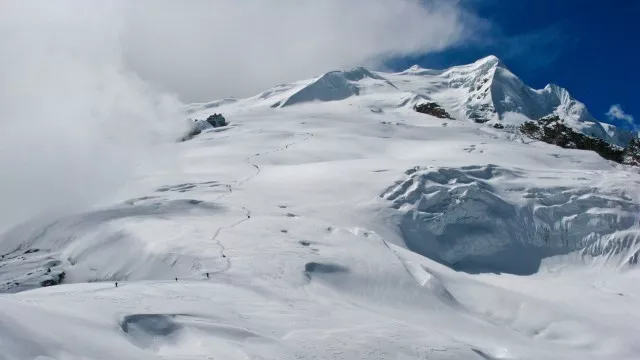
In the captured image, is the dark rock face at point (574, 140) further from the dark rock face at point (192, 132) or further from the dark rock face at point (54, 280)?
the dark rock face at point (54, 280)

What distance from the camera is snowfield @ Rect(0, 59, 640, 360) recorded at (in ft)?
42.6

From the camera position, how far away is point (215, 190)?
30.2m

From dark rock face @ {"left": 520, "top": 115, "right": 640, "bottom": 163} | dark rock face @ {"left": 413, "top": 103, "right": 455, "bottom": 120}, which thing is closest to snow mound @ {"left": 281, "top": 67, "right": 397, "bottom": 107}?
dark rock face @ {"left": 413, "top": 103, "right": 455, "bottom": 120}

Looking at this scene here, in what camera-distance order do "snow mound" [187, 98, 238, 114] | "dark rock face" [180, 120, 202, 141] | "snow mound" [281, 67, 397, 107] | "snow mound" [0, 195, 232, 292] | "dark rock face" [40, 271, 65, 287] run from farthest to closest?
"snow mound" [281, 67, 397, 107]
"snow mound" [187, 98, 238, 114]
"dark rock face" [180, 120, 202, 141]
"snow mound" [0, 195, 232, 292]
"dark rock face" [40, 271, 65, 287]

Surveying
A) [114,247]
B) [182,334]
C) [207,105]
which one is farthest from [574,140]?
[207,105]

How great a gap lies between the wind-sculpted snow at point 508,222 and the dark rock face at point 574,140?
22.2m

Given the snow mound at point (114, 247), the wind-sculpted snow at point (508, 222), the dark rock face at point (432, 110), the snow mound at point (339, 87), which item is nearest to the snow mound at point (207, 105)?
the snow mound at point (339, 87)

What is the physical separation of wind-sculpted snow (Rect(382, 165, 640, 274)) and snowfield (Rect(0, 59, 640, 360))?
94mm

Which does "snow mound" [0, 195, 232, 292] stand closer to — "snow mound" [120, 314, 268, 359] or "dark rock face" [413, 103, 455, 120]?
"snow mound" [120, 314, 268, 359]

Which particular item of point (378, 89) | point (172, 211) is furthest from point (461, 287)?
point (378, 89)

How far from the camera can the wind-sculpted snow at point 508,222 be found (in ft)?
87.5

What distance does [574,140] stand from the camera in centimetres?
5784

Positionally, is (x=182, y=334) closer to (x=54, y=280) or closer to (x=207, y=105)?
(x=54, y=280)

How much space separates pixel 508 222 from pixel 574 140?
34198 millimetres
